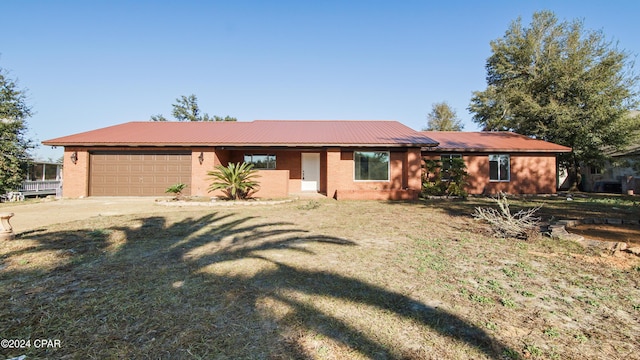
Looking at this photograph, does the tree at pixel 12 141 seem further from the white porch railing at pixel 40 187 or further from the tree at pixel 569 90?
the tree at pixel 569 90

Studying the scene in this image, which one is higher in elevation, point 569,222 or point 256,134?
point 256,134

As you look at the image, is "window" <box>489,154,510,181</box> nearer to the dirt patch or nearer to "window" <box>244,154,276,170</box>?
the dirt patch

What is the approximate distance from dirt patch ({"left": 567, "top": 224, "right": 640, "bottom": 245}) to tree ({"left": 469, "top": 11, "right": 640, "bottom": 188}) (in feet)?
49.6

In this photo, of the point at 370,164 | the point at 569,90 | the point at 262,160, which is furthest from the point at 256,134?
the point at 569,90

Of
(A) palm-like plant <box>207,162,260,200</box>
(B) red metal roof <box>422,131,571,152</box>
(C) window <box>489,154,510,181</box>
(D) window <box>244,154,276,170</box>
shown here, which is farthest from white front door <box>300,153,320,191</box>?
(C) window <box>489,154,510,181</box>

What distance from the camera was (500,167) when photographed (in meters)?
17.1

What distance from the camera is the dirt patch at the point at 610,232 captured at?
602 centimetres

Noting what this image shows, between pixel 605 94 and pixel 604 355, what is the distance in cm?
2384

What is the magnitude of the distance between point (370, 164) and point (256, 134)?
655 cm

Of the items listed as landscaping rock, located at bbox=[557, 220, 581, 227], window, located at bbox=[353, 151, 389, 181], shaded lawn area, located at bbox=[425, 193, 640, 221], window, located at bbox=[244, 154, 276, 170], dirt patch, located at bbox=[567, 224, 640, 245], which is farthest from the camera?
window, located at bbox=[244, 154, 276, 170]

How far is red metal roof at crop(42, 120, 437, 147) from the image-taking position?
48.0 feet

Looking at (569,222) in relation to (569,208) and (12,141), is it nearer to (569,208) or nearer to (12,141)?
(569,208)

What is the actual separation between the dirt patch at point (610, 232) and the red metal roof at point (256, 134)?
756 centimetres

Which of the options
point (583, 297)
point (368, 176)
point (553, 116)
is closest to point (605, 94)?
point (553, 116)
